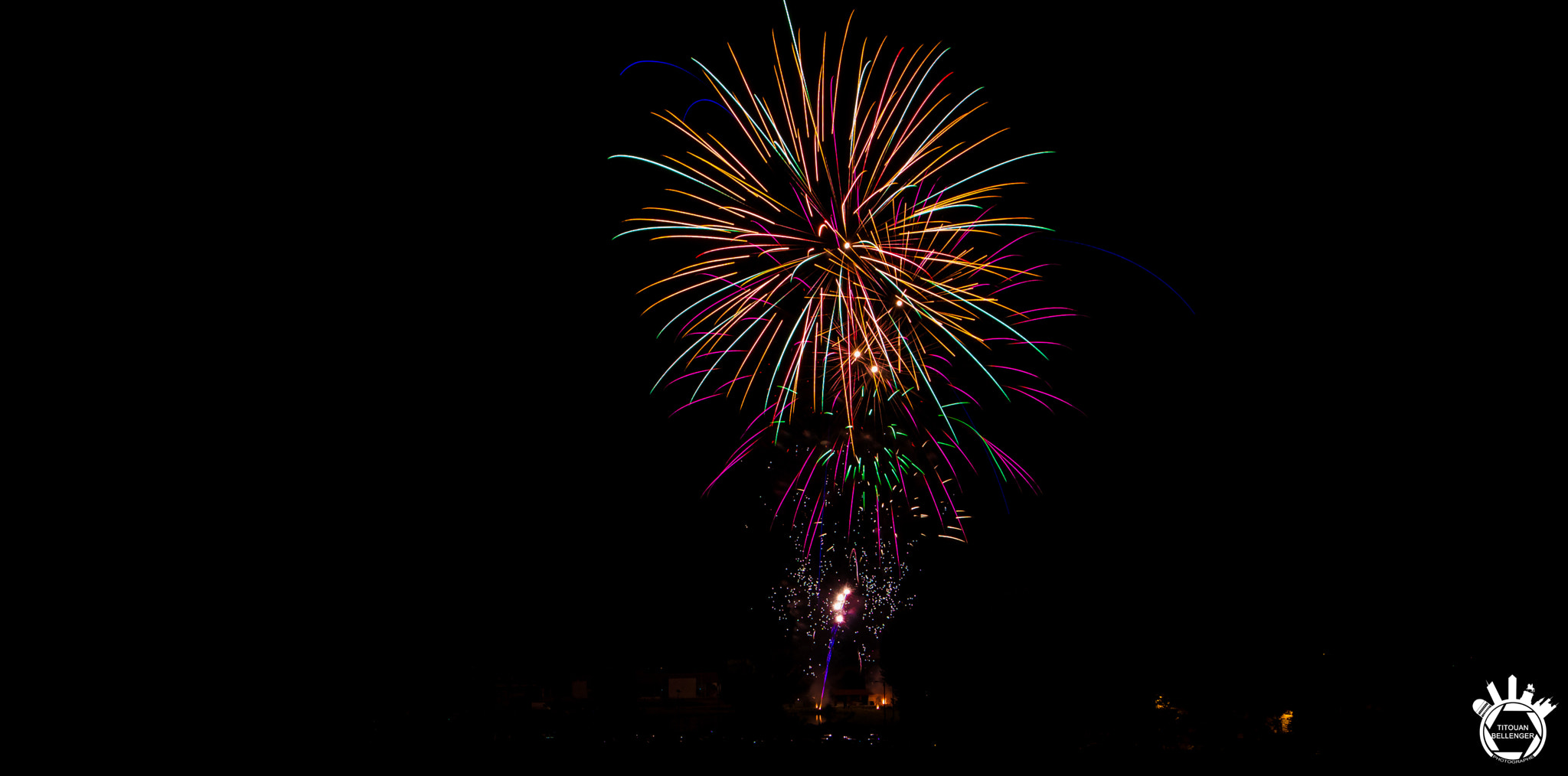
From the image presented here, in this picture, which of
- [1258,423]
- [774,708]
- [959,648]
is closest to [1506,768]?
[1258,423]

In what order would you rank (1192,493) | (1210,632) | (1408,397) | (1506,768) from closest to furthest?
1. (1506,768)
2. (1408,397)
3. (1210,632)
4. (1192,493)

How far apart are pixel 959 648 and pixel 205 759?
11579mm

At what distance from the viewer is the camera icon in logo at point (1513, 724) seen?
823cm

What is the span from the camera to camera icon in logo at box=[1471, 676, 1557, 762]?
27.0ft

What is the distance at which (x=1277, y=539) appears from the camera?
12852 mm

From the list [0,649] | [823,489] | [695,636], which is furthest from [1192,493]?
[695,636]

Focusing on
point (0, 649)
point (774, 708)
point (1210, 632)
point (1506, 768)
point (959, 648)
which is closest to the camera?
point (1506, 768)

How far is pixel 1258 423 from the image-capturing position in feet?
44.1

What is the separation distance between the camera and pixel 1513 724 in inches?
336

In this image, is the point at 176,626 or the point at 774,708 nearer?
the point at 176,626

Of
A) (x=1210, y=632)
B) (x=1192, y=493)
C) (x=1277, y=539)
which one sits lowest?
(x=1210, y=632)

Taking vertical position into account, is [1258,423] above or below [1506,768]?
above

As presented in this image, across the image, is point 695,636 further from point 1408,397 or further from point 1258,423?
point 1408,397

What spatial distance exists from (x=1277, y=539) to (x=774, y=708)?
17517 millimetres
